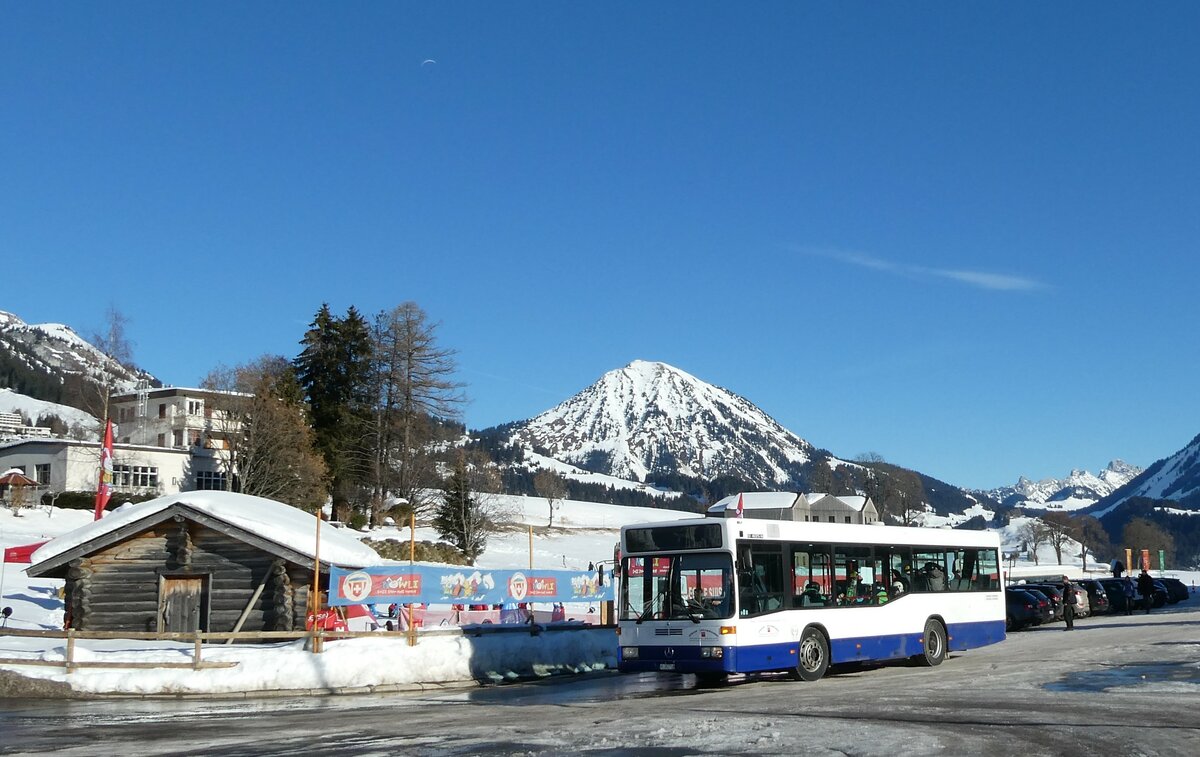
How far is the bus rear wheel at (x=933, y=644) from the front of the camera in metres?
23.1

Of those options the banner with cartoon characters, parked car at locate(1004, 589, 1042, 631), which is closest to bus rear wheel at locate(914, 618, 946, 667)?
the banner with cartoon characters

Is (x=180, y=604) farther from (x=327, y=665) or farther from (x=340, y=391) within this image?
(x=340, y=391)

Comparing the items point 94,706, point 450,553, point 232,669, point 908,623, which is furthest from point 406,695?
point 450,553

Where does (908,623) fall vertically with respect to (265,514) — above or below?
below

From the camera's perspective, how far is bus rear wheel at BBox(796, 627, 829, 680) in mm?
20141

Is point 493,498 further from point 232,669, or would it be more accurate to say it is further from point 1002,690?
point 1002,690

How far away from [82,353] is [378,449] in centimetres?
4305

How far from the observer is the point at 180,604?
27969 mm

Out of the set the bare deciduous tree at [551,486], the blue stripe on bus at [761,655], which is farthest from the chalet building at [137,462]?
the blue stripe on bus at [761,655]

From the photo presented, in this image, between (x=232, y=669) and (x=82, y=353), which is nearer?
(x=232, y=669)

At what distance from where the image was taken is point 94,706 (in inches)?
756

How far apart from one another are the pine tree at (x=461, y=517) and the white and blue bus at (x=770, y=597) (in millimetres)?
48125

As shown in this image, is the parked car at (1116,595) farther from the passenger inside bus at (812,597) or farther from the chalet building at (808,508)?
the chalet building at (808,508)

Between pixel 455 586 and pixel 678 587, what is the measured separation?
7489 millimetres
